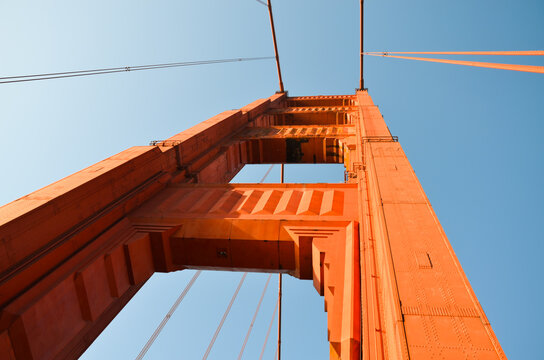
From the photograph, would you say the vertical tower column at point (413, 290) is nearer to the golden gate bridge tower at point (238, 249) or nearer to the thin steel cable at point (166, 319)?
the golden gate bridge tower at point (238, 249)

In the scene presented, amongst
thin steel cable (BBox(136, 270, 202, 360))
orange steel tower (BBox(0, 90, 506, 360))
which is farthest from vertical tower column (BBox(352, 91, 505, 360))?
thin steel cable (BBox(136, 270, 202, 360))

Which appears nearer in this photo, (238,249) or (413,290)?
(413,290)

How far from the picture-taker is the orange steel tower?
335 centimetres

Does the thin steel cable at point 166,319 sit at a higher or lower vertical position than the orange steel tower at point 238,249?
lower

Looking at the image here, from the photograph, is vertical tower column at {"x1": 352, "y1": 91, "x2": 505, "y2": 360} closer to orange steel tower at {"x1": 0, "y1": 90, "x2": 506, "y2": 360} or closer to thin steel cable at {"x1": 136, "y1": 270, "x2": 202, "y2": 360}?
orange steel tower at {"x1": 0, "y1": 90, "x2": 506, "y2": 360}

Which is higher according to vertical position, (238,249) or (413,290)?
(413,290)

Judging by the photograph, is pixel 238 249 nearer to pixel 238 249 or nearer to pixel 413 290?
pixel 238 249

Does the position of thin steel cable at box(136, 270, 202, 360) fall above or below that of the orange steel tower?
below

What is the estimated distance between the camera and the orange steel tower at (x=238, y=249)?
3.35 m

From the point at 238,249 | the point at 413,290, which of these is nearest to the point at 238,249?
the point at 238,249

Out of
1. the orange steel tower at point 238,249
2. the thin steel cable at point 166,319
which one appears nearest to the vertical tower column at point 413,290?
the orange steel tower at point 238,249

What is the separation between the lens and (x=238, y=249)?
7.00 meters

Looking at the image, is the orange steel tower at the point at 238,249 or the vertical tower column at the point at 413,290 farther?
the orange steel tower at the point at 238,249

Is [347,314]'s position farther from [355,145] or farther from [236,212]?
[355,145]
